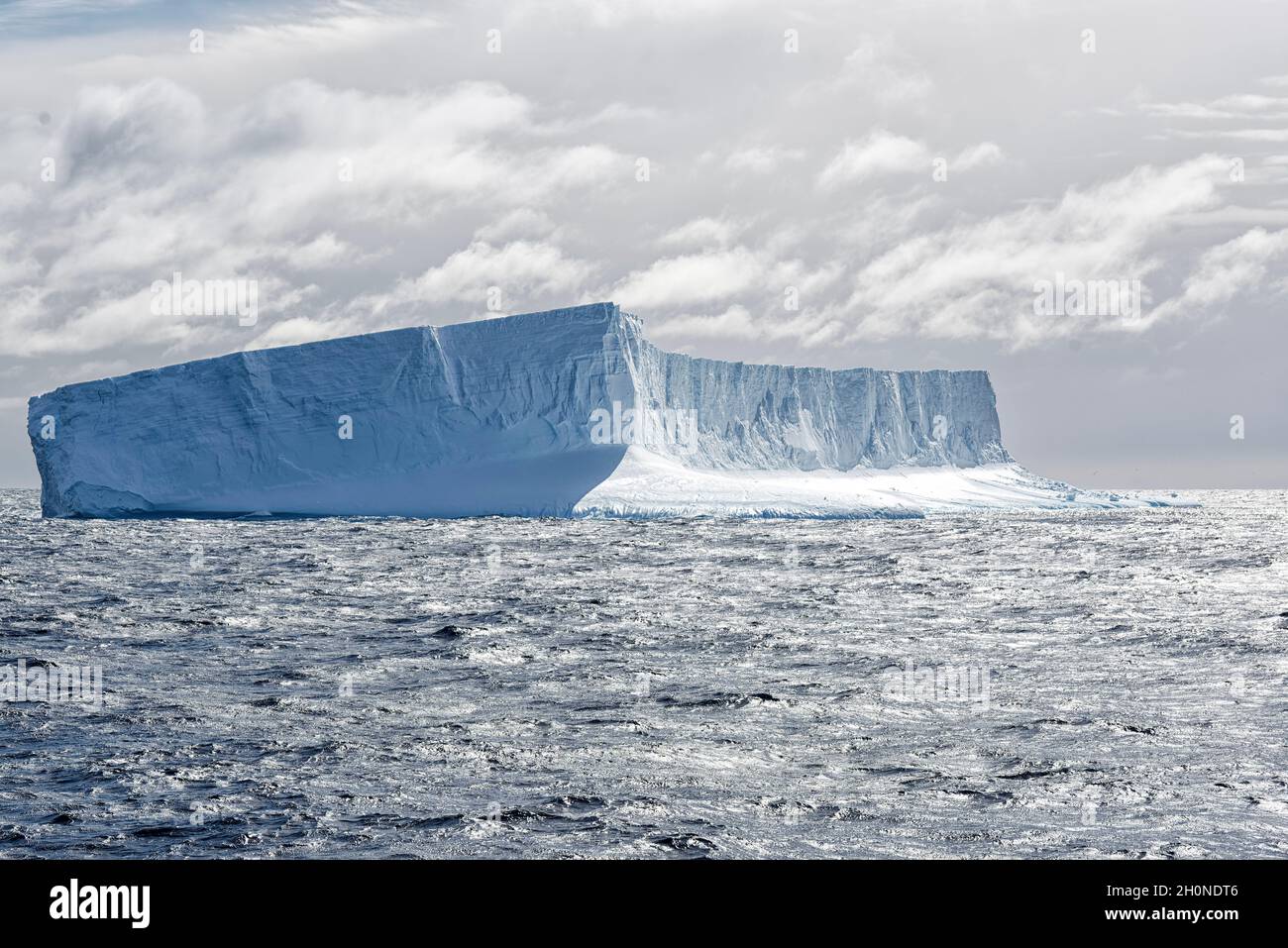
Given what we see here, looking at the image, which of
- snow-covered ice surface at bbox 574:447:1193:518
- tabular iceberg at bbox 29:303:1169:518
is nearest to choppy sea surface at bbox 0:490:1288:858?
snow-covered ice surface at bbox 574:447:1193:518

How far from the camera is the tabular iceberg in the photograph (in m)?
33.9

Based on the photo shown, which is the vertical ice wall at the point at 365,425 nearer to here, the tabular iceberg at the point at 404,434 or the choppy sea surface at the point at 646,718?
the tabular iceberg at the point at 404,434

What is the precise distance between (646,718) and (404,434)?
2864cm

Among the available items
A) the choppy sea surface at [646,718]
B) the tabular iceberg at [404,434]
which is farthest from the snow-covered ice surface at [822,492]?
the choppy sea surface at [646,718]

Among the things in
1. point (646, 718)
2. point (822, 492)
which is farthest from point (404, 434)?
point (646, 718)

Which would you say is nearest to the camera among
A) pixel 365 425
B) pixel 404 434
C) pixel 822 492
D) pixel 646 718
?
pixel 646 718

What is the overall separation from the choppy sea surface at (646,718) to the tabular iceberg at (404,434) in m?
17.2

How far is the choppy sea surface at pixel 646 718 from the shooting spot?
5.45 meters

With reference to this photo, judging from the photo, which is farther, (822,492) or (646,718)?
(822,492)

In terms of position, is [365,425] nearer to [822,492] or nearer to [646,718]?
[822,492]

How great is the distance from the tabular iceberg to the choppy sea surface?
56.4ft

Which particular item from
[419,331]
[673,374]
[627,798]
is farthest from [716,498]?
[627,798]

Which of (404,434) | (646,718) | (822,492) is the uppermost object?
(404,434)

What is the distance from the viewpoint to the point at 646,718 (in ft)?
25.5
